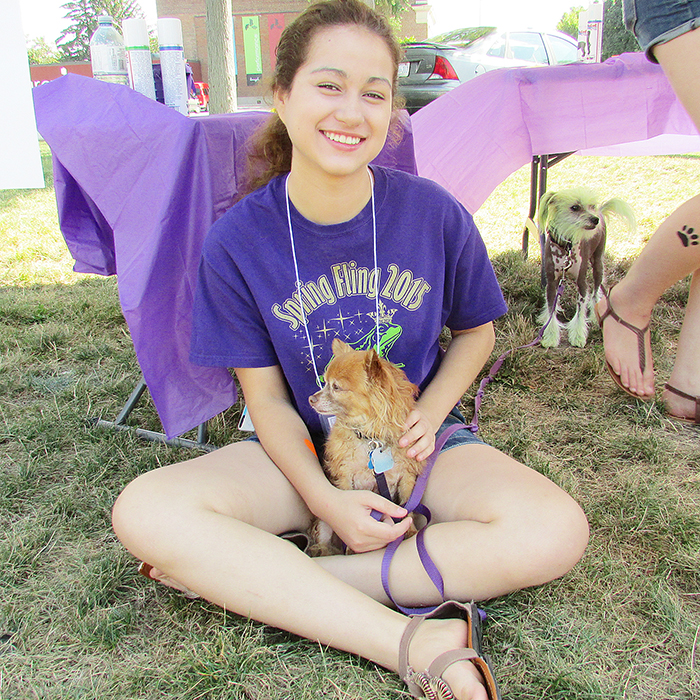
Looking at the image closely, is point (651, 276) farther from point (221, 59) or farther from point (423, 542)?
point (221, 59)

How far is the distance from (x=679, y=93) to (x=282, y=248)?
1392 millimetres

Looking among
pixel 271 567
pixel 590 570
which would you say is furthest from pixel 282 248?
pixel 590 570

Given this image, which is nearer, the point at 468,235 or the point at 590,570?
the point at 590,570

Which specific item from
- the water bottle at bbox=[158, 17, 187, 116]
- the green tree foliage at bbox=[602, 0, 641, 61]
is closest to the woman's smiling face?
the water bottle at bbox=[158, 17, 187, 116]

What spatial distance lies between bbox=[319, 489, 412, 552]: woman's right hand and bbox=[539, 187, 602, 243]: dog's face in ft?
7.32

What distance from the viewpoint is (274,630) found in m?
1.60

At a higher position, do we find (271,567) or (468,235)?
(468,235)

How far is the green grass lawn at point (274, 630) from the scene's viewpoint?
1.45 metres

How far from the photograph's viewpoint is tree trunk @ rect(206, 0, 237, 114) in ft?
15.5

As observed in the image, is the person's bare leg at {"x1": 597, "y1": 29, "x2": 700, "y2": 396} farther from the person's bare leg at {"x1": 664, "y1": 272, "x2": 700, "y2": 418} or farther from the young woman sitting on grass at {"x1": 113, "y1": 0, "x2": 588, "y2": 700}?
the young woman sitting on grass at {"x1": 113, "y1": 0, "x2": 588, "y2": 700}

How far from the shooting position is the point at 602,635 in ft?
5.15

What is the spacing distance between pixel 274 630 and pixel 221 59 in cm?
477

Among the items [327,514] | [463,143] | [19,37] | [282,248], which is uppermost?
[19,37]

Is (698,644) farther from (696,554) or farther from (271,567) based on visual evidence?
(271,567)
